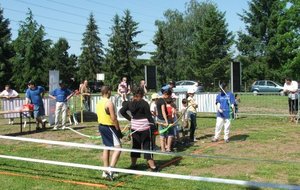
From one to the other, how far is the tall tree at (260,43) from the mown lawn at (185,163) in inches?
1598

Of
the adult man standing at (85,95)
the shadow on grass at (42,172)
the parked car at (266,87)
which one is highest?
the parked car at (266,87)

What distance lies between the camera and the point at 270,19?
177 feet

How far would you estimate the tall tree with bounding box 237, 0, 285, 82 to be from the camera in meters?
53.9

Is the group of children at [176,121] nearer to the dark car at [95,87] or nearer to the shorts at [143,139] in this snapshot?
Result: the shorts at [143,139]

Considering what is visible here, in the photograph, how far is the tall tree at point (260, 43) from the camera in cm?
5388

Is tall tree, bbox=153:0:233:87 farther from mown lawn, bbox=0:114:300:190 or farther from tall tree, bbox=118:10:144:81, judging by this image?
mown lawn, bbox=0:114:300:190

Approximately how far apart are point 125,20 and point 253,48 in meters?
18.8

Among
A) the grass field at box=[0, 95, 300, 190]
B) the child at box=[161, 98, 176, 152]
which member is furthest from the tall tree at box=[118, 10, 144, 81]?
the child at box=[161, 98, 176, 152]

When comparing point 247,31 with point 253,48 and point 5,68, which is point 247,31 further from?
point 5,68

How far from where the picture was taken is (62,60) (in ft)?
241

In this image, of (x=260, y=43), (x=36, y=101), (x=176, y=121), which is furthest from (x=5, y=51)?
(x=176, y=121)

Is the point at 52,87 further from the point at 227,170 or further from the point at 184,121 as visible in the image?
the point at 227,170

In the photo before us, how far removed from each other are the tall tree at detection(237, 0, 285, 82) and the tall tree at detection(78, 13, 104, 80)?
25242mm

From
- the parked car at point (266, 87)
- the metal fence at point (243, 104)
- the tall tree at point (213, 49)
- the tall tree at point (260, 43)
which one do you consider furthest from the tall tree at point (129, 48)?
the metal fence at point (243, 104)
